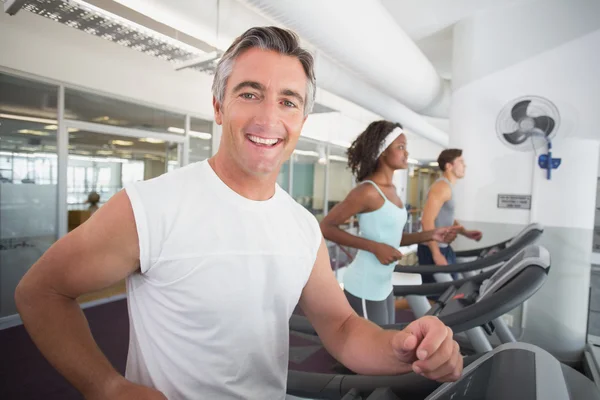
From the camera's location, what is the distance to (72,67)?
3.71m

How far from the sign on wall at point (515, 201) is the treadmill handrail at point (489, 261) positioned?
108cm

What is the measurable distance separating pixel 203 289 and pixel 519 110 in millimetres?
3272

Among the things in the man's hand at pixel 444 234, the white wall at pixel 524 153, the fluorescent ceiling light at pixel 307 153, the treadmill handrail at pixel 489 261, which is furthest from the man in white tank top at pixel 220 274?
the fluorescent ceiling light at pixel 307 153

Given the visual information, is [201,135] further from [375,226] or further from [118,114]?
[375,226]

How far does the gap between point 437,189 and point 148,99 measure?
342 centimetres

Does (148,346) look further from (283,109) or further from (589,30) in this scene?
(589,30)

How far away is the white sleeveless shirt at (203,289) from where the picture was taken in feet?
2.62

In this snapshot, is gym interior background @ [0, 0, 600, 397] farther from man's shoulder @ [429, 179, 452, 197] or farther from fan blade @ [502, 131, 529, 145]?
man's shoulder @ [429, 179, 452, 197]

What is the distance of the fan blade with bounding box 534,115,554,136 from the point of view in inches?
121

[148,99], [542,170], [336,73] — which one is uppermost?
[336,73]

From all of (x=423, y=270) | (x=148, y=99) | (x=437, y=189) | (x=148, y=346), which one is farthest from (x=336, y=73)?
(x=148, y=346)

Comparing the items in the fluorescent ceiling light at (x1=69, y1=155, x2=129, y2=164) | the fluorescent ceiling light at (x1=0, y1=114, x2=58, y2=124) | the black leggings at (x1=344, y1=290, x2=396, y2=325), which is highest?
the fluorescent ceiling light at (x1=0, y1=114, x2=58, y2=124)

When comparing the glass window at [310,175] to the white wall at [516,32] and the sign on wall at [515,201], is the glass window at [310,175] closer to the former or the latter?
the white wall at [516,32]

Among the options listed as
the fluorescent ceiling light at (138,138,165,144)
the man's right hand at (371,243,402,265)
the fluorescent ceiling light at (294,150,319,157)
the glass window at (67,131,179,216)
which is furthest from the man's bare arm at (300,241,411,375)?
the fluorescent ceiling light at (294,150,319,157)
